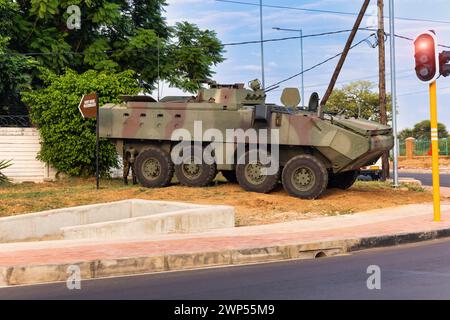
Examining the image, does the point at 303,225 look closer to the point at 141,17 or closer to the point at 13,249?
the point at 13,249

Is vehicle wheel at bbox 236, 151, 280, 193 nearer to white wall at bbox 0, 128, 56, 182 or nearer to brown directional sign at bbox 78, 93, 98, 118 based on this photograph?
brown directional sign at bbox 78, 93, 98, 118

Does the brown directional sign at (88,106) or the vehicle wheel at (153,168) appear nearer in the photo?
the vehicle wheel at (153,168)

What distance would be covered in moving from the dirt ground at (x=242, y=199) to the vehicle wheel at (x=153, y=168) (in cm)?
Answer: 33

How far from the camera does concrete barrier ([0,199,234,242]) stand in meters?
11.9

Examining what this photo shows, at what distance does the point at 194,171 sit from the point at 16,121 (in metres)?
9.65

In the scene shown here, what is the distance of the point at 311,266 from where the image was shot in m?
9.23

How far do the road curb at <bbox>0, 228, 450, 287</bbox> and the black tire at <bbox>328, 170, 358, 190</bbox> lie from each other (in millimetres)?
7362

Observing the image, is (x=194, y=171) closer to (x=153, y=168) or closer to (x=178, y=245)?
(x=153, y=168)

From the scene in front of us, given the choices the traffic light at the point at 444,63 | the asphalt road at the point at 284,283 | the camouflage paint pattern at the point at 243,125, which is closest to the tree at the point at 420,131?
the camouflage paint pattern at the point at 243,125

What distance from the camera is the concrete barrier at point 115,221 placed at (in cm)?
1191

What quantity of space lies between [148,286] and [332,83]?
19.8m

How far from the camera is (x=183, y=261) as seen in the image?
9.30m

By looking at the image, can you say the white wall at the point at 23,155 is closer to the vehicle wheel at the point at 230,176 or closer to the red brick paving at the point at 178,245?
the vehicle wheel at the point at 230,176
